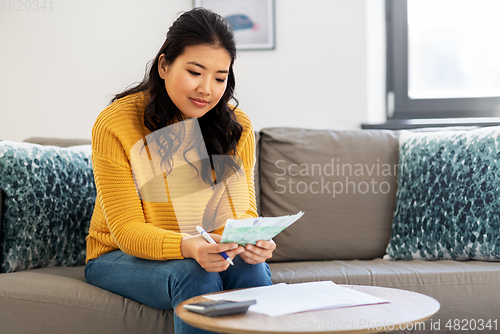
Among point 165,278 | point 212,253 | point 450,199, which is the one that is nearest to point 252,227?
point 212,253

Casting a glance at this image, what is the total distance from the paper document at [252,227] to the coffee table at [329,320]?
0.49 feet

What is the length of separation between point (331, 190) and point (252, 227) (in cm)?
83

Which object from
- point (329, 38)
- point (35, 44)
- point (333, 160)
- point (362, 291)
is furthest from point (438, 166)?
point (35, 44)

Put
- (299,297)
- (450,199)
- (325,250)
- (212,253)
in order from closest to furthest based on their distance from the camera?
(299,297) → (212,253) → (450,199) → (325,250)

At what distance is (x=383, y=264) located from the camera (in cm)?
139

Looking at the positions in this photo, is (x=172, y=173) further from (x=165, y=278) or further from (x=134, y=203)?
(x=165, y=278)

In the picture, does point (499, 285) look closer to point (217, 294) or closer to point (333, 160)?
point (333, 160)

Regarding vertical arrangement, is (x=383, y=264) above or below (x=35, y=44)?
below

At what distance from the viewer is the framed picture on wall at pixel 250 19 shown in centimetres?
209

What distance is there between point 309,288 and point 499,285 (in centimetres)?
69

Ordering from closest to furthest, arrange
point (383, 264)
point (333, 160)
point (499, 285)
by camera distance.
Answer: point (499, 285), point (383, 264), point (333, 160)

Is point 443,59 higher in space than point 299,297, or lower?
higher

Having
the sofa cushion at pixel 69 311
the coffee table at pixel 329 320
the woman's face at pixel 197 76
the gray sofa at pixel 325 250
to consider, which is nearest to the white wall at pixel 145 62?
the gray sofa at pixel 325 250

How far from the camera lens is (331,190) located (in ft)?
5.16
